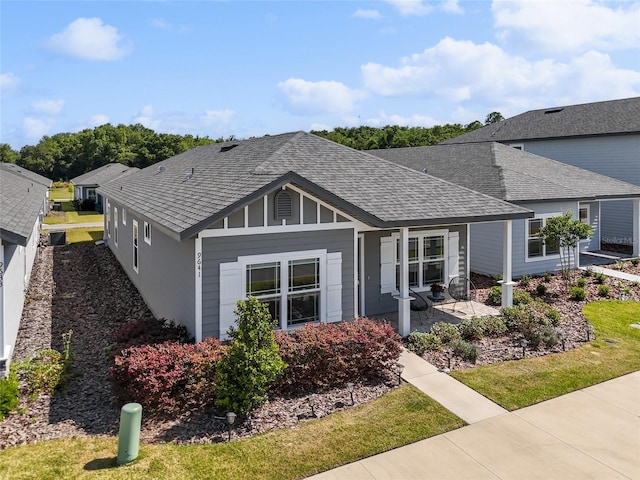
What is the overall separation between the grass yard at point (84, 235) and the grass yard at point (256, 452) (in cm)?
2459

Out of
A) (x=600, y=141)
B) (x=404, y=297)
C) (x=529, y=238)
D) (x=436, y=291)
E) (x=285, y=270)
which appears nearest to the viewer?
(x=285, y=270)

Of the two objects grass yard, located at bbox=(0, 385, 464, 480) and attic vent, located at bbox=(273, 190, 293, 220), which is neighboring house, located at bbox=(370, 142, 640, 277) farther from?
grass yard, located at bbox=(0, 385, 464, 480)

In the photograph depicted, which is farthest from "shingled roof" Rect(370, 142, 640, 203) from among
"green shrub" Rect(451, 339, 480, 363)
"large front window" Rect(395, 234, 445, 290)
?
"green shrub" Rect(451, 339, 480, 363)

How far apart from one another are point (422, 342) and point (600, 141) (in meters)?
23.2

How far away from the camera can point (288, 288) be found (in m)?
11.0

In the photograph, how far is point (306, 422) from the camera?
26.1 feet

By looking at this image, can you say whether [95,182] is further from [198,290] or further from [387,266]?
[198,290]

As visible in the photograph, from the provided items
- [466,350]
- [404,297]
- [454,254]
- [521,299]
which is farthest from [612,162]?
[466,350]

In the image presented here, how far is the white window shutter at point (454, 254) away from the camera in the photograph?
1455cm

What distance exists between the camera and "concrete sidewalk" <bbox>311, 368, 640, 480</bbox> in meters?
6.61

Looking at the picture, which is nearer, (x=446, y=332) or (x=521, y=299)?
(x=446, y=332)

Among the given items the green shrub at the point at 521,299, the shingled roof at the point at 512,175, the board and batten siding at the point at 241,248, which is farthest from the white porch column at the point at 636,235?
the board and batten siding at the point at 241,248

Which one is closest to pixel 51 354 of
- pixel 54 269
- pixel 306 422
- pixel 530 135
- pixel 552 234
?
pixel 306 422

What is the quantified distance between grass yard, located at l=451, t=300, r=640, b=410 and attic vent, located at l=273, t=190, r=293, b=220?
187 inches
